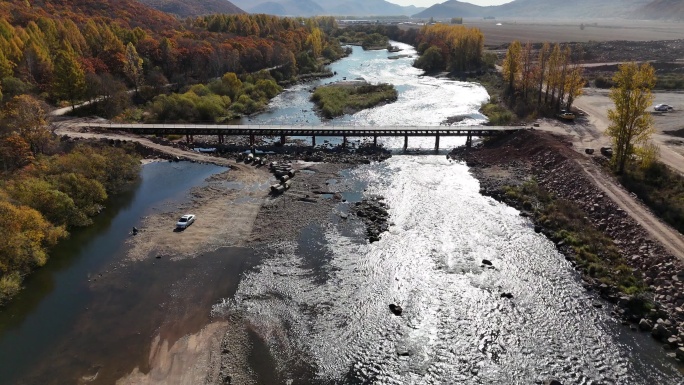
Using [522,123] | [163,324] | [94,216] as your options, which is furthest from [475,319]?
[522,123]

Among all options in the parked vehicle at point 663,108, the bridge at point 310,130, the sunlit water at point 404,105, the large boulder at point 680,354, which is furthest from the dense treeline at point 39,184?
the parked vehicle at point 663,108

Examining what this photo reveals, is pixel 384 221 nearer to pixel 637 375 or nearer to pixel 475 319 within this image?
pixel 475 319

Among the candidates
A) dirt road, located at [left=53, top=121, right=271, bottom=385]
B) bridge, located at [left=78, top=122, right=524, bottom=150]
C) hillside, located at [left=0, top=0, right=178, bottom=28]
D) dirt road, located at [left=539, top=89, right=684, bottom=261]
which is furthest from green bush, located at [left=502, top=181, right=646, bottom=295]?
hillside, located at [left=0, top=0, right=178, bottom=28]

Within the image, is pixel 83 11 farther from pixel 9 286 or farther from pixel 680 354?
pixel 680 354

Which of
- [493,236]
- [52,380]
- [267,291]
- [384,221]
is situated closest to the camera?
[52,380]

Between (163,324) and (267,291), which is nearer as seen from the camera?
(163,324)

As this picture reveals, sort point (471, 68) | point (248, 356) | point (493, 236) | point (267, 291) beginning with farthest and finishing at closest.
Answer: point (471, 68) < point (493, 236) < point (267, 291) < point (248, 356)

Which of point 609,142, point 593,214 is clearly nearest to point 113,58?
point 609,142

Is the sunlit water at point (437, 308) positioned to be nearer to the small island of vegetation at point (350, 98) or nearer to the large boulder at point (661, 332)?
the large boulder at point (661, 332)
